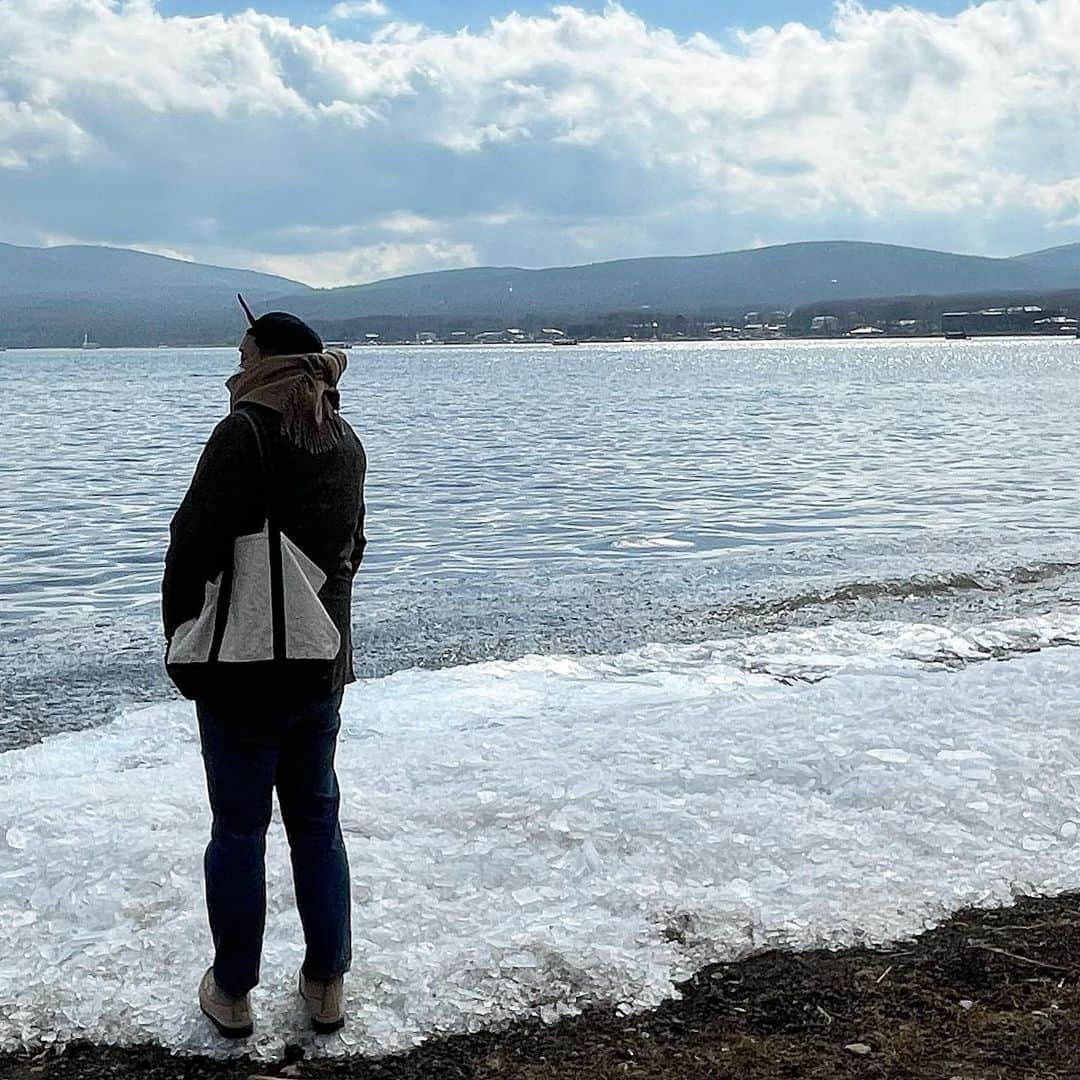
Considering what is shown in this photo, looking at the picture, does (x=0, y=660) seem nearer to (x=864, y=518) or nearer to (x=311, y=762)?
(x=311, y=762)

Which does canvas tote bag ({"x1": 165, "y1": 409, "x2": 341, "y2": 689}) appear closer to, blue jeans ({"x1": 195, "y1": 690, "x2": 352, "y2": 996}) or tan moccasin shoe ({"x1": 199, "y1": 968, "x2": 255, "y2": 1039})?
blue jeans ({"x1": 195, "y1": 690, "x2": 352, "y2": 996})

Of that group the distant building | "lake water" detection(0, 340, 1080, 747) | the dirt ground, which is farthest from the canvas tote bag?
the distant building

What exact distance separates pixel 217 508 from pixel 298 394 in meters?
0.38

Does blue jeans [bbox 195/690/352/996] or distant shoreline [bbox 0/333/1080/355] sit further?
distant shoreline [bbox 0/333/1080/355]

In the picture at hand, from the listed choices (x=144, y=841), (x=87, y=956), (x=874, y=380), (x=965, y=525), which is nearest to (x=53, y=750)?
(x=144, y=841)

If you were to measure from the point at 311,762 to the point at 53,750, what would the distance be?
389cm

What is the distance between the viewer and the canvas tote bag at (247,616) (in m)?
3.76

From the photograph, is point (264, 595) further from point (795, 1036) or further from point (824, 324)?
point (824, 324)

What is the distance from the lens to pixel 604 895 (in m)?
5.15

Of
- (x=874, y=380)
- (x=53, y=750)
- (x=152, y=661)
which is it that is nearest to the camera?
(x=53, y=750)

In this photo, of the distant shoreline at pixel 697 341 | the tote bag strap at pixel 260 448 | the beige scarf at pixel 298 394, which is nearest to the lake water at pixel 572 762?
the tote bag strap at pixel 260 448

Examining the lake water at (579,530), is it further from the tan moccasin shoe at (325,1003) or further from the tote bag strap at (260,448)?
the tote bag strap at (260,448)

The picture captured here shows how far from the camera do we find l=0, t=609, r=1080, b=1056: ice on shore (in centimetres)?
450

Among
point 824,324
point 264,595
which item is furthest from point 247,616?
point 824,324
